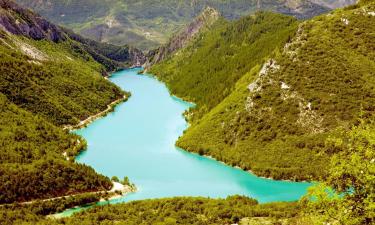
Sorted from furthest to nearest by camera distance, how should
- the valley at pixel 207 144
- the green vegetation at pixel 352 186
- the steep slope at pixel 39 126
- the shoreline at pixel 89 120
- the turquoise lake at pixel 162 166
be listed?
1. the shoreline at pixel 89 120
2. the turquoise lake at pixel 162 166
3. the steep slope at pixel 39 126
4. the valley at pixel 207 144
5. the green vegetation at pixel 352 186

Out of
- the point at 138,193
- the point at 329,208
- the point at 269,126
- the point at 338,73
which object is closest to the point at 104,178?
the point at 138,193

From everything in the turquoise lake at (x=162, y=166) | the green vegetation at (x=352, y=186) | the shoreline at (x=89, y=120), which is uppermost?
the shoreline at (x=89, y=120)

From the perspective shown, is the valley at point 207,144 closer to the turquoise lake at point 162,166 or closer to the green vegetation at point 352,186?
the turquoise lake at point 162,166

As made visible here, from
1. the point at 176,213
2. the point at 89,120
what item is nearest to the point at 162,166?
the point at 176,213

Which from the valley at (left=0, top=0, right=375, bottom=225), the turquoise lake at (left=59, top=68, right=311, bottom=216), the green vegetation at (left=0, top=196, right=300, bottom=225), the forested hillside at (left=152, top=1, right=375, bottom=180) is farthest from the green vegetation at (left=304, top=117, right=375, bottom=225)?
the forested hillside at (left=152, top=1, right=375, bottom=180)

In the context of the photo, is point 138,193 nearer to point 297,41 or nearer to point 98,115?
point 297,41

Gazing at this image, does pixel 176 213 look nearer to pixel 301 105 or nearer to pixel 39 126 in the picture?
pixel 301 105

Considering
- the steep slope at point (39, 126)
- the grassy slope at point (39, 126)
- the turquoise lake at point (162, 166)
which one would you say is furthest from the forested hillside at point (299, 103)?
the grassy slope at point (39, 126)
